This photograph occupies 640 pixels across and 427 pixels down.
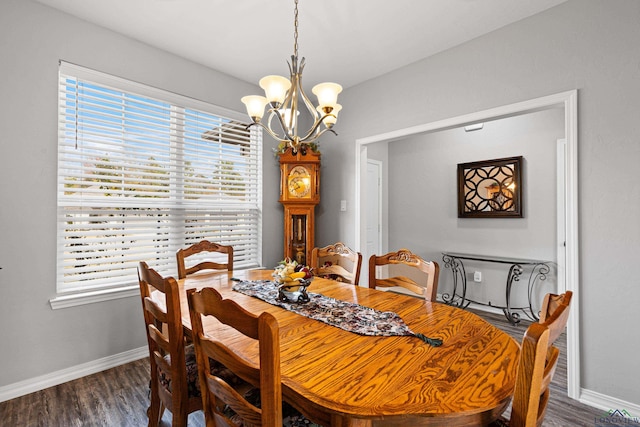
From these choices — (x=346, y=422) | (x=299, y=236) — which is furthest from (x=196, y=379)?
(x=299, y=236)

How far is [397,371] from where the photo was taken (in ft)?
3.22

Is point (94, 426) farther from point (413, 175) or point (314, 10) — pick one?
point (413, 175)

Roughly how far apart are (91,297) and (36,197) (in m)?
0.83

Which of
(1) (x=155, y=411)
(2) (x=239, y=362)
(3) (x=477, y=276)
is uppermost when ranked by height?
(2) (x=239, y=362)

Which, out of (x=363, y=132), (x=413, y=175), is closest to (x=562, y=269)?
(x=413, y=175)

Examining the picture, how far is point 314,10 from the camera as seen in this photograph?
224cm

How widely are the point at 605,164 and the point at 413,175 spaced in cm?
281

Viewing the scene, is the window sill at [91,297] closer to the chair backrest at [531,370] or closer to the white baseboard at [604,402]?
the chair backrest at [531,370]

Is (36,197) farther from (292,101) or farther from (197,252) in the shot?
(292,101)

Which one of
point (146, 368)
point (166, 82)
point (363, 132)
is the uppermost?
point (166, 82)

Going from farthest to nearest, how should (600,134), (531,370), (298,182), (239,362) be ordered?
(298,182), (600,134), (239,362), (531,370)

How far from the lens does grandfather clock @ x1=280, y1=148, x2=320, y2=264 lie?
3479 millimetres

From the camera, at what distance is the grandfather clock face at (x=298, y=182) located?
11.5 feet

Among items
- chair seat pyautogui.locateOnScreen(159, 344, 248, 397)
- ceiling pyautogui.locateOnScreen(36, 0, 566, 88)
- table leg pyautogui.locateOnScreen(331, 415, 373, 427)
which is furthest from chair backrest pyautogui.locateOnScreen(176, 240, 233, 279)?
table leg pyautogui.locateOnScreen(331, 415, 373, 427)
